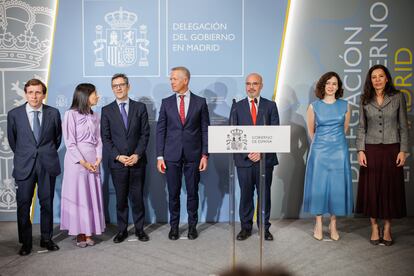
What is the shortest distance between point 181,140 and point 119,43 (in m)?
1.52

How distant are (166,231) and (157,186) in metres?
0.61

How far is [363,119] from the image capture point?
425 centimetres

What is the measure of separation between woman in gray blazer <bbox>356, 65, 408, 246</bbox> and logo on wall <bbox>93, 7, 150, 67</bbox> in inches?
98.8

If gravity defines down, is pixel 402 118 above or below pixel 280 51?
below

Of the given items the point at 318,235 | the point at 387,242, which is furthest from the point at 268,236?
the point at 387,242

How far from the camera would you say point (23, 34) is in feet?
16.6

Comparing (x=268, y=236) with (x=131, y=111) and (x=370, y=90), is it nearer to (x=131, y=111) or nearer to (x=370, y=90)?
(x=370, y=90)

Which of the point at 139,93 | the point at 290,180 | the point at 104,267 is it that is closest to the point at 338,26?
the point at 290,180

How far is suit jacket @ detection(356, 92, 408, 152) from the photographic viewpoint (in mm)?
4137

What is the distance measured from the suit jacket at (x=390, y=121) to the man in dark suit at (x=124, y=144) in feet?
7.34

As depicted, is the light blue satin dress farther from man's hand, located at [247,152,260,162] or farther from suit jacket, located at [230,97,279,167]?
man's hand, located at [247,152,260,162]

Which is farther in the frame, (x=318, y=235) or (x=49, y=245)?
(x=318, y=235)

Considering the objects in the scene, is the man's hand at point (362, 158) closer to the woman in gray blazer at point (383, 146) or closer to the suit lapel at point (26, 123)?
the woman in gray blazer at point (383, 146)

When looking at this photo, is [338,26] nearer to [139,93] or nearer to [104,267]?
[139,93]
